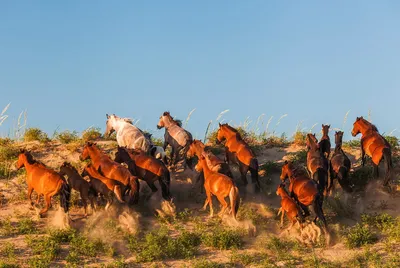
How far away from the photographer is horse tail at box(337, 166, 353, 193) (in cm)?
1470

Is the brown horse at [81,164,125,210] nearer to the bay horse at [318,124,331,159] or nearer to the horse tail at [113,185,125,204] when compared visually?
the horse tail at [113,185,125,204]

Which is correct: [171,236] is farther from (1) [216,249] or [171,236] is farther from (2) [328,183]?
(2) [328,183]

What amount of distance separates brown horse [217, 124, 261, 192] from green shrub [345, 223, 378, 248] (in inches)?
124

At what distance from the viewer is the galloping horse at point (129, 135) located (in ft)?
53.0

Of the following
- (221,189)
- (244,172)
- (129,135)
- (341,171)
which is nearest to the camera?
(221,189)

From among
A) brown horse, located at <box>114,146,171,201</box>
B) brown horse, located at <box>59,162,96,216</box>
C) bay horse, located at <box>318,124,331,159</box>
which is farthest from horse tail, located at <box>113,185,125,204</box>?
bay horse, located at <box>318,124,331,159</box>

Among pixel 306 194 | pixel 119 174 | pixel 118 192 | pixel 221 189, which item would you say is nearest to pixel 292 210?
pixel 306 194

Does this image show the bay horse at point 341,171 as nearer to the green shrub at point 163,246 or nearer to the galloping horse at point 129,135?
the green shrub at point 163,246

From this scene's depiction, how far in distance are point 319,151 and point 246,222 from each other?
3.08 m

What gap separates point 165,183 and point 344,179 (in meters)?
4.65

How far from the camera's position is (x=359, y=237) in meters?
12.5

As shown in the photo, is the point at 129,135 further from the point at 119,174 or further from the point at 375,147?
the point at 375,147

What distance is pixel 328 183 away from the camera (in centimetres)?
1545

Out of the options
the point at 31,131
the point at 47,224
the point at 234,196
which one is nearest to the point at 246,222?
the point at 234,196
